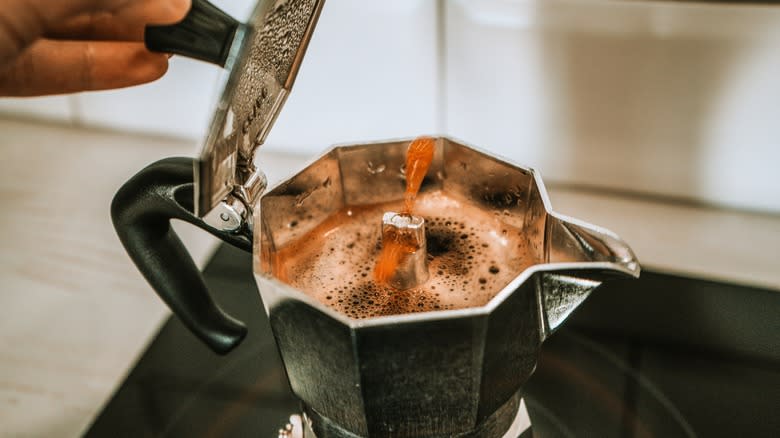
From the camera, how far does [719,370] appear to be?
2.33 ft

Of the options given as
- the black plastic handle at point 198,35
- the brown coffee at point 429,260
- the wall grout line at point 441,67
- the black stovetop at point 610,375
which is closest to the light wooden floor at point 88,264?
the black stovetop at point 610,375

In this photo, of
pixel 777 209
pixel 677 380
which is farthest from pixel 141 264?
pixel 777 209

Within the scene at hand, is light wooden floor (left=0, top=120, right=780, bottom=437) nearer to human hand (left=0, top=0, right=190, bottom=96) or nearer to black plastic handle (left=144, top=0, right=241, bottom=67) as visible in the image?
human hand (left=0, top=0, right=190, bottom=96)

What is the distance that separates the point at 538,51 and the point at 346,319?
1.68ft

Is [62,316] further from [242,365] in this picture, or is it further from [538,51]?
[538,51]

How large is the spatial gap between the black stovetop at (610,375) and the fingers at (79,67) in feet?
0.90

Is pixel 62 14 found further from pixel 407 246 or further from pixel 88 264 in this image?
pixel 88 264

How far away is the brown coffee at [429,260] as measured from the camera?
54cm

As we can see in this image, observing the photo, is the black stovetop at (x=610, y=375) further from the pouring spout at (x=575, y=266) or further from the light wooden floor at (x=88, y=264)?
the pouring spout at (x=575, y=266)

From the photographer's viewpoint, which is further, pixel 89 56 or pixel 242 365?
pixel 242 365

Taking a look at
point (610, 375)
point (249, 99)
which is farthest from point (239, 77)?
point (610, 375)

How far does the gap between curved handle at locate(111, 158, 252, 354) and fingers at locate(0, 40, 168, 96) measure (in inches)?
4.7

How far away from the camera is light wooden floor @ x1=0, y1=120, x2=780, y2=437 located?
0.74 meters

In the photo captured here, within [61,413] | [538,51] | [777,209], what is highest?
[538,51]
